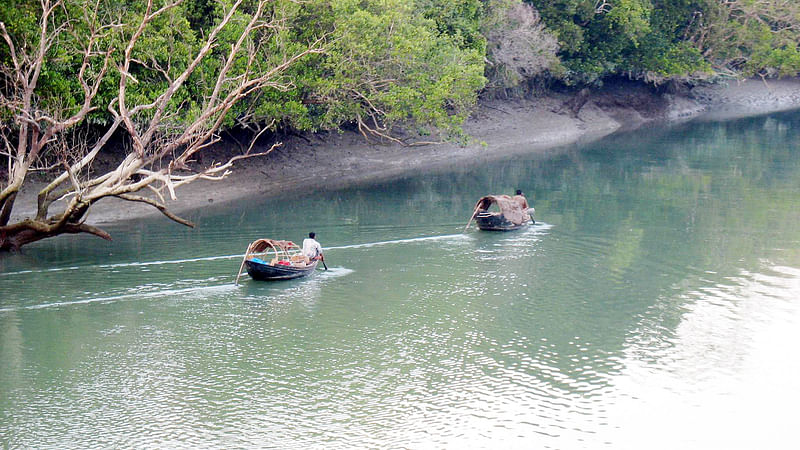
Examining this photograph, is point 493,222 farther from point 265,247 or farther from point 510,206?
point 265,247

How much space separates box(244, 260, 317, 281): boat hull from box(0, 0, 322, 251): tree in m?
2.65

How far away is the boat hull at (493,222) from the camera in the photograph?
96.4 feet

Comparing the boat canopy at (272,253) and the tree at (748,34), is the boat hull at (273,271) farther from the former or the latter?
the tree at (748,34)

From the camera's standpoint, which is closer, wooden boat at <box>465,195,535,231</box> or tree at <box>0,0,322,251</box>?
tree at <box>0,0,322,251</box>

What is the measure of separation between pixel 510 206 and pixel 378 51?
9036 millimetres

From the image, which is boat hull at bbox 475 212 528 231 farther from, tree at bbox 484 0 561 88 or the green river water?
tree at bbox 484 0 561 88

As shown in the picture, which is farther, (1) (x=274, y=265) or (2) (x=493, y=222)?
(2) (x=493, y=222)

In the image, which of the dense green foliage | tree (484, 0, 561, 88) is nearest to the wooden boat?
the dense green foliage

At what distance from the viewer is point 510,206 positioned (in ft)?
97.2

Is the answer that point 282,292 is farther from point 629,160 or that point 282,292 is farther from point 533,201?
point 629,160

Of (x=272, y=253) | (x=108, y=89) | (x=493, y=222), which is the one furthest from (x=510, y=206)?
(x=108, y=89)

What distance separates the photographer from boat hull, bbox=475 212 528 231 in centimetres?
2938

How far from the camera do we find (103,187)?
24.3m

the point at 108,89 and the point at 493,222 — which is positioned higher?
the point at 108,89
